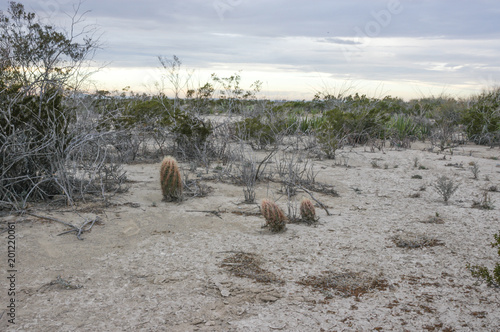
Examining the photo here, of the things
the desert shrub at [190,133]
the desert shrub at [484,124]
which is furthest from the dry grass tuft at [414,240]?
the desert shrub at [484,124]

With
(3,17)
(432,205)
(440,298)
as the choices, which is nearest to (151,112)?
(3,17)

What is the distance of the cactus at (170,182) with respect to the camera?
5.81 metres

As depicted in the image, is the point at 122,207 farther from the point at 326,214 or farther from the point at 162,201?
the point at 326,214

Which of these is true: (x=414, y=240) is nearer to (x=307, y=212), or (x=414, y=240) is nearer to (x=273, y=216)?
(x=307, y=212)

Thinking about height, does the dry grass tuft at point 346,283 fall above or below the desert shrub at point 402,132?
below

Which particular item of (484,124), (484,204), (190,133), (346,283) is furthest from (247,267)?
(484,124)

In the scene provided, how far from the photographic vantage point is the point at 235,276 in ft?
12.0

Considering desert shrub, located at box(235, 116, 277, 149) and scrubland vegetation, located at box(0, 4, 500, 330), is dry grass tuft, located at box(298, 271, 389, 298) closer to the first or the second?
scrubland vegetation, located at box(0, 4, 500, 330)

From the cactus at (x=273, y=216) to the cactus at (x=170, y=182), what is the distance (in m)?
1.65

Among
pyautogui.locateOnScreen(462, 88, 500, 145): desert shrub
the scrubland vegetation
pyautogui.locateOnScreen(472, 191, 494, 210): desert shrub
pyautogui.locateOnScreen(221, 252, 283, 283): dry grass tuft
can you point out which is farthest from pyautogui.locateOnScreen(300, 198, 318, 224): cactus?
pyautogui.locateOnScreen(462, 88, 500, 145): desert shrub

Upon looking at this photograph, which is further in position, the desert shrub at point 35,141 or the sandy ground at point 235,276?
the desert shrub at point 35,141

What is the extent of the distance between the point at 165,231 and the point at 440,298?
2.97m

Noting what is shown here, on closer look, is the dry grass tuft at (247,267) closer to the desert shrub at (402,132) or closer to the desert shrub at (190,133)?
the desert shrub at (190,133)

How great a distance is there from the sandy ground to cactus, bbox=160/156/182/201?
0.59ft
